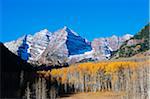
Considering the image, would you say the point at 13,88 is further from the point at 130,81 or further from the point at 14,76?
the point at 130,81

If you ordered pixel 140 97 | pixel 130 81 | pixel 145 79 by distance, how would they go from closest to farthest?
pixel 140 97
pixel 145 79
pixel 130 81

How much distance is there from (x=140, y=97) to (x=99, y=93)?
5244 cm

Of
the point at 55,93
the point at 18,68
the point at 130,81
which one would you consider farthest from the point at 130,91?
the point at 18,68

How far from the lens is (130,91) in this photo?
14950cm

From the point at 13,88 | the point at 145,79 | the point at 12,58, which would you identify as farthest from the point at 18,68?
the point at 145,79

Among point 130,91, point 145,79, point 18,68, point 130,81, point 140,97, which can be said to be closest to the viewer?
point 140,97

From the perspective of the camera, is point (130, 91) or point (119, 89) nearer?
point (130, 91)

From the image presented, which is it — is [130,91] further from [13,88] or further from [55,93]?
[13,88]

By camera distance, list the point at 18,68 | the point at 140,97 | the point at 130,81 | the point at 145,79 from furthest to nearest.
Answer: the point at 18,68
the point at 130,81
the point at 145,79
the point at 140,97

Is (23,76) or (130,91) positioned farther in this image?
(23,76)

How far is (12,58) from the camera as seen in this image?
631ft

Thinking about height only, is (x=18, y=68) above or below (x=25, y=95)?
above

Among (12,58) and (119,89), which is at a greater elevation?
(12,58)

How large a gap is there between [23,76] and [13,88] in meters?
14.7
